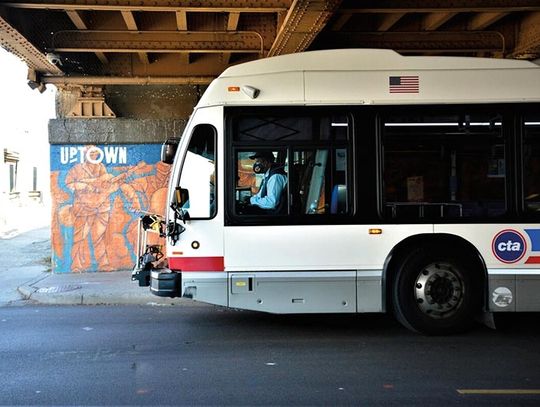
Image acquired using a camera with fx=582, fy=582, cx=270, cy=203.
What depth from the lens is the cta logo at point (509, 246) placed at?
22.6 feet

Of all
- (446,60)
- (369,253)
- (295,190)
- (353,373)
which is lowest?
(353,373)

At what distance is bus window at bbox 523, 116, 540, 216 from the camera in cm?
701

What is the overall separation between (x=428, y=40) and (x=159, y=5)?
5.13 meters

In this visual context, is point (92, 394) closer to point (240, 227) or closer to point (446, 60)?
point (240, 227)

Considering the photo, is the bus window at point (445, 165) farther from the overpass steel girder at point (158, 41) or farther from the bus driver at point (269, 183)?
the overpass steel girder at point (158, 41)

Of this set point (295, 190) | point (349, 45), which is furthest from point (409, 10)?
point (295, 190)

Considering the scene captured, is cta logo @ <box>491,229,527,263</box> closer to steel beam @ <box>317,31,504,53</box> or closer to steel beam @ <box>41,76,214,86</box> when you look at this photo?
steel beam @ <box>317,31,504,53</box>

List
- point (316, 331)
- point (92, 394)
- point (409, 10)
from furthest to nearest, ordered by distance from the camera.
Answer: point (409, 10) → point (316, 331) → point (92, 394)

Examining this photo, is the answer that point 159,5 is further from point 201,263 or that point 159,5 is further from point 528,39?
point 528,39

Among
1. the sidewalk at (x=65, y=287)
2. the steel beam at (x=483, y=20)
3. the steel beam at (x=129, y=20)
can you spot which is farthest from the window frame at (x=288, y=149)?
the steel beam at (x=483, y=20)

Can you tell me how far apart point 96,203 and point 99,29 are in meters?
3.57

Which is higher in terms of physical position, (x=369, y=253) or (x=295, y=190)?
(x=295, y=190)

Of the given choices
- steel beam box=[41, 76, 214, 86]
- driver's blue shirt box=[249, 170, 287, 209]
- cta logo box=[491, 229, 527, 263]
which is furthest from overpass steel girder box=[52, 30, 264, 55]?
cta logo box=[491, 229, 527, 263]

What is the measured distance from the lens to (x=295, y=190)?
273 inches
